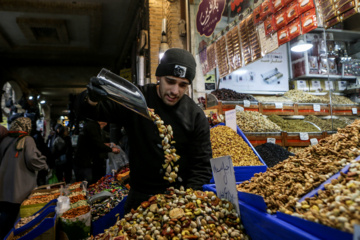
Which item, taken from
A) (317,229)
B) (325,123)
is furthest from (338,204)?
(325,123)

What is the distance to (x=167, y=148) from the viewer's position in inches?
71.8

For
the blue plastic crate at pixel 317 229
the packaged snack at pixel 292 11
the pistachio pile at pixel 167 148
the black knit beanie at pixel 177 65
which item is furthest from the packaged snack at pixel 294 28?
the blue plastic crate at pixel 317 229

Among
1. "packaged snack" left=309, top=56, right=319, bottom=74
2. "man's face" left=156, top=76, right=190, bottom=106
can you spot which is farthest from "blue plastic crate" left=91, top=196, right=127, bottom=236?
"packaged snack" left=309, top=56, right=319, bottom=74

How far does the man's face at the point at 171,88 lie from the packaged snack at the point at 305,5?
64.4 inches

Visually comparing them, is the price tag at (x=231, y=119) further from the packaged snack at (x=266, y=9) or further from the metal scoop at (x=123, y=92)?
the metal scoop at (x=123, y=92)

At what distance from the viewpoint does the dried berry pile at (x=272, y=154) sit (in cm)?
264

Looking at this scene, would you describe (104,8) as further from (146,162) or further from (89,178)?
(146,162)

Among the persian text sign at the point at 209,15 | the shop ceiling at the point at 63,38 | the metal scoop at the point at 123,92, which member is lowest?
the metal scoop at the point at 123,92

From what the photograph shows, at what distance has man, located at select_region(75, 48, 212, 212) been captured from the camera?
A: 1812mm

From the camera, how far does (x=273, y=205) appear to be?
3.19 ft

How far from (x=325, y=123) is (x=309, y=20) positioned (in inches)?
95.8

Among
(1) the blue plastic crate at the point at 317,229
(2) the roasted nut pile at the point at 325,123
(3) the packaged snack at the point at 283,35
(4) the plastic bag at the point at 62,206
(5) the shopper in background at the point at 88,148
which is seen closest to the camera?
(1) the blue plastic crate at the point at 317,229

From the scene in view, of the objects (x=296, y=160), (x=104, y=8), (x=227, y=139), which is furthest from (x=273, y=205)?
(x=104, y=8)

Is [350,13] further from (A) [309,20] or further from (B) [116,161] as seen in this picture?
(B) [116,161]
